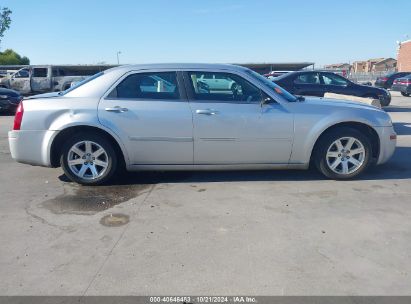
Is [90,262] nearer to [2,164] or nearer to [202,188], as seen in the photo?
[202,188]

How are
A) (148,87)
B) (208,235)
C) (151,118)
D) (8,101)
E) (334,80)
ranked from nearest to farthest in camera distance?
1. (208,235)
2. (151,118)
3. (148,87)
4. (334,80)
5. (8,101)

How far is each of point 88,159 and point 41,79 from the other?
18.6 metres

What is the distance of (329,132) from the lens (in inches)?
201

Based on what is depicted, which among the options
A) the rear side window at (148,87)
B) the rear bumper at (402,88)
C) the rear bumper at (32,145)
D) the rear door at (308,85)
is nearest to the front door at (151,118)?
the rear side window at (148,87)

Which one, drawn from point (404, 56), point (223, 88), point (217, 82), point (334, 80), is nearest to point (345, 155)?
point (223, 88)

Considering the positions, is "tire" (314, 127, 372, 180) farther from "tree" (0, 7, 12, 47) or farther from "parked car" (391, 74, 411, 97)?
"tree" (0, 7, 12, 47)

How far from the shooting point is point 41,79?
2144 cm

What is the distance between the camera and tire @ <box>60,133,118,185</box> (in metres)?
4.92

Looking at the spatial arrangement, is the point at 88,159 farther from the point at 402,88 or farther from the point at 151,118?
the point at 402,88

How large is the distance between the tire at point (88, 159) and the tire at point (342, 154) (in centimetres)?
273

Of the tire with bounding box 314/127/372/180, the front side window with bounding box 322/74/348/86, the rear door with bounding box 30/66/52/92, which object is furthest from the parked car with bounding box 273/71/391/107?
the rear door with bounding box 30/66/52/92

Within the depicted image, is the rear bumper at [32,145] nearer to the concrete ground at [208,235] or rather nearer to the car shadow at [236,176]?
the concrete ground at [208,235]

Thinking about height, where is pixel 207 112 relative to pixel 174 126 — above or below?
above

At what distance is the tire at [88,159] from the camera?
492 cm
